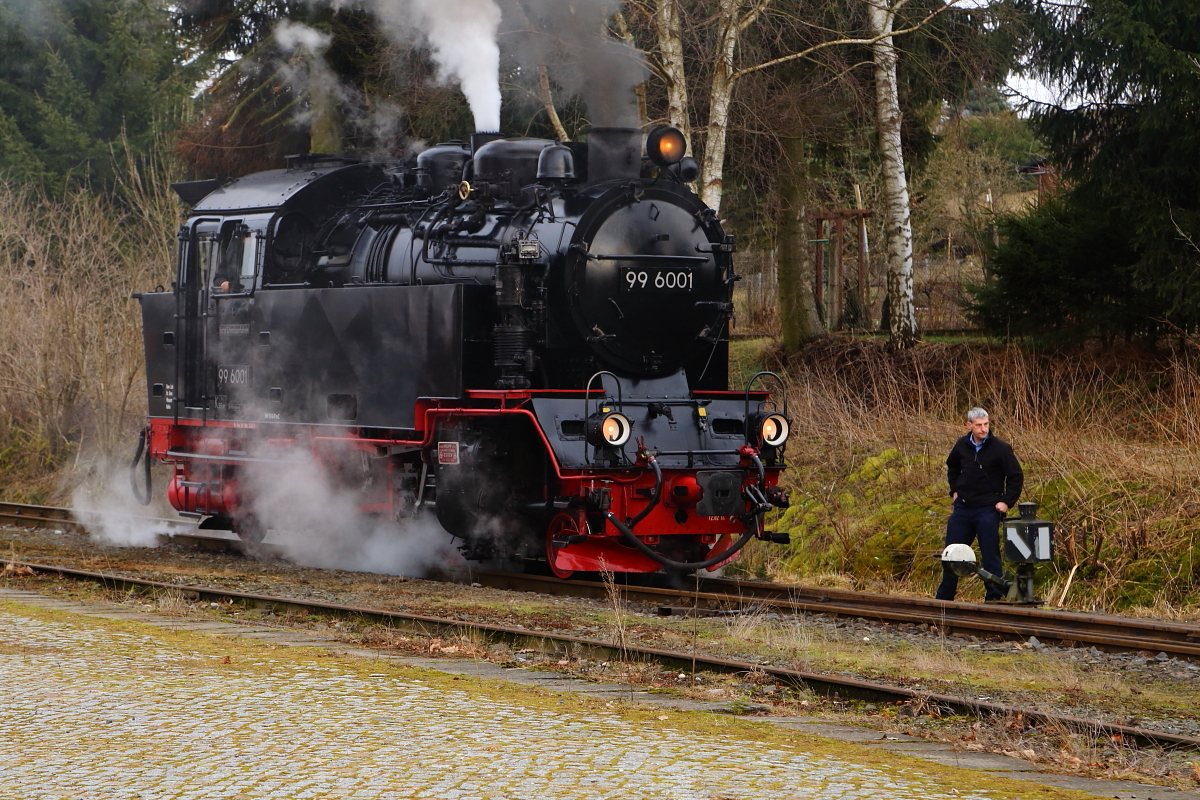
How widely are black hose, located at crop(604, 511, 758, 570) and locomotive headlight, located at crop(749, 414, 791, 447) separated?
2.35 feet

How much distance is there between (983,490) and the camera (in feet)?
31.1

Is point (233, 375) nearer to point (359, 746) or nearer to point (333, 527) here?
point (333, 527)

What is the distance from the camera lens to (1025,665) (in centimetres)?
730

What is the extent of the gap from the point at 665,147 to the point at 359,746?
6352mm

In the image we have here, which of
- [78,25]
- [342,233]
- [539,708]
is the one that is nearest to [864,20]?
[342,233]

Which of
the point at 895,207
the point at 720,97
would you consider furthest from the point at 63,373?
the point at 895,207

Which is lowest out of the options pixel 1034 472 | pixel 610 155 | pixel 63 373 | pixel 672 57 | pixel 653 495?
pixel 653 495

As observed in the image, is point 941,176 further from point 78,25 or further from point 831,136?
point 78,25

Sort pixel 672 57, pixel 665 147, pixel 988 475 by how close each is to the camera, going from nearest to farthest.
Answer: pixel 988 475
pixel 665 147
pixel 672 57

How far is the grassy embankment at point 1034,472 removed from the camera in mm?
9891

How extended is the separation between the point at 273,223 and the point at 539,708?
714cm

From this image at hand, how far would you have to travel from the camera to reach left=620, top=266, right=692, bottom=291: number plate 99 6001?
1027 centimetres

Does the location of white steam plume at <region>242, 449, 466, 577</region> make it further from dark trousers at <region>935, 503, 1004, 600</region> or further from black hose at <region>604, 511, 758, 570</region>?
dark trousers at <region>935, 503, 1004, 600</region>

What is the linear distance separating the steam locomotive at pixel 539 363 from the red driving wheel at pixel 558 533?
23 mm
